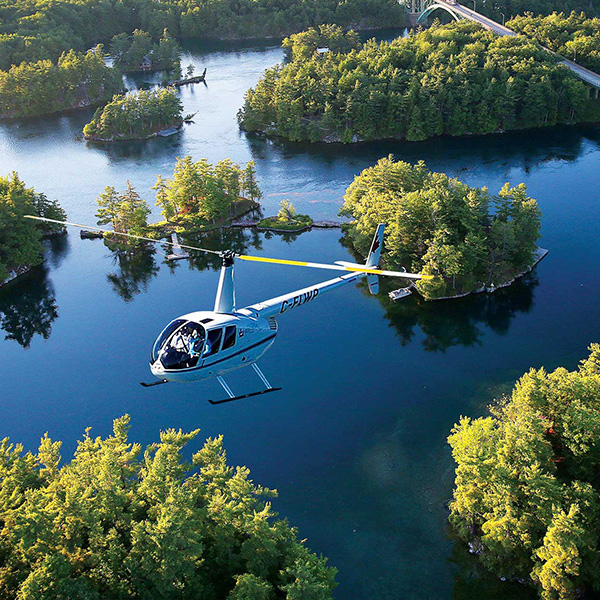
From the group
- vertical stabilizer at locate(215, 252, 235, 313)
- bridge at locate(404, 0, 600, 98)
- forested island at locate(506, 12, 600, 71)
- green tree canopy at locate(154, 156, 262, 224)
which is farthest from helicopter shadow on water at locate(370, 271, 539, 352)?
forested island at locate(506, 12, 600, 71)

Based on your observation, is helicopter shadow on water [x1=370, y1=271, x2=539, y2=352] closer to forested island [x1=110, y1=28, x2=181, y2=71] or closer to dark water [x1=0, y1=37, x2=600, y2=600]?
dark water [x1=0, y1=37, x2=600, y2=600]

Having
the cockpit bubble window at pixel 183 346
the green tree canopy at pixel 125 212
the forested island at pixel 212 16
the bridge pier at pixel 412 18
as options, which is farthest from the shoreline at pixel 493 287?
the bridge pier at pixel 412 18

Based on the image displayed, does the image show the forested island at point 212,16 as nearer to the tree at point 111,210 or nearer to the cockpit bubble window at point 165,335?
the tree at point 111,210

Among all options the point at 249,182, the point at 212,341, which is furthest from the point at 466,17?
the point at 212,341

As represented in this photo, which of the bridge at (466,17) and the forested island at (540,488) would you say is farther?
the bridge at (466,17)

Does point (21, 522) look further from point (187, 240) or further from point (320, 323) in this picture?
point (187, 240)

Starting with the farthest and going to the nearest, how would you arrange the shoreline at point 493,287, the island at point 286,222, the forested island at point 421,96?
the forested island at point 421,96, the island at point 286,222, the shoreline at point 493,287
